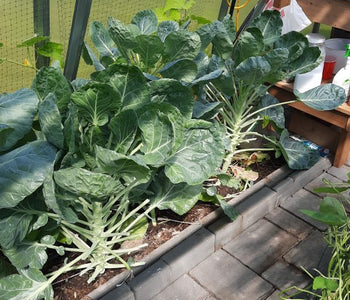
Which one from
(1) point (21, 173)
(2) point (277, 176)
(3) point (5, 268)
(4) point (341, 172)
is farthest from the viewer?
(4) point (341, 172)

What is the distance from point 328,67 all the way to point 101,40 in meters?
1.26

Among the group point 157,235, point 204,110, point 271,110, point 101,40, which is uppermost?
point 101,40

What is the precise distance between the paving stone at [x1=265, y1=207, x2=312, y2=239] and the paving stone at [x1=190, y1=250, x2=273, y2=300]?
31 centimetres

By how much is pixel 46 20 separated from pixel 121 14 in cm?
172

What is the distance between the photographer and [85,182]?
1.30 meters

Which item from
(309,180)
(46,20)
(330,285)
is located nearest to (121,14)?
(46,20)

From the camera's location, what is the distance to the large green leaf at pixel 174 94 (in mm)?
1555

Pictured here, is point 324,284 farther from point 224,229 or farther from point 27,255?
point 27,255

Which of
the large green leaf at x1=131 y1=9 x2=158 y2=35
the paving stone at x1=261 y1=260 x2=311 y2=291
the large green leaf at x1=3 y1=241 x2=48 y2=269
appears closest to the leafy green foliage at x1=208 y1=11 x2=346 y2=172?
the large green leaf at x1=131 y1=9 x2=158 y2=35

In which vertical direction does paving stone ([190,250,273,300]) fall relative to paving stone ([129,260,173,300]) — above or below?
below

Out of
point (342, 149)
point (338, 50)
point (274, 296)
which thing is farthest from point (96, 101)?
point (338, 50)

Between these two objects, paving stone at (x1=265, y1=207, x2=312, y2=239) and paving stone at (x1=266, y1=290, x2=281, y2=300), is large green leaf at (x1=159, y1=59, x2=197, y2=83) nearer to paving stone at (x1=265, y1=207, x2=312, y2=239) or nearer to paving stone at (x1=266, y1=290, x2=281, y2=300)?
paving stone at (x1=265, y1=207, x2=312, y2=239)

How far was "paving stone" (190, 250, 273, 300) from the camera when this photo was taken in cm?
Answer: 161

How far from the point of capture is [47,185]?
4.31 feet
